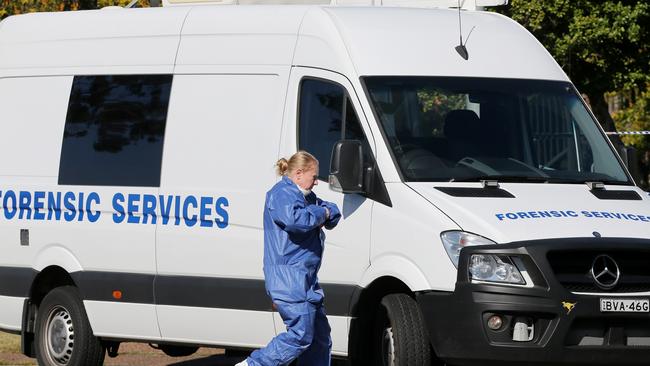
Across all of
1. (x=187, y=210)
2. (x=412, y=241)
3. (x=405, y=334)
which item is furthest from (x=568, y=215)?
(x=187, y=210)

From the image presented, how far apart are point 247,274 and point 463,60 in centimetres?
200

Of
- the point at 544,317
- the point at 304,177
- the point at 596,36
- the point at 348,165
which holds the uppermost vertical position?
the point at 596,36

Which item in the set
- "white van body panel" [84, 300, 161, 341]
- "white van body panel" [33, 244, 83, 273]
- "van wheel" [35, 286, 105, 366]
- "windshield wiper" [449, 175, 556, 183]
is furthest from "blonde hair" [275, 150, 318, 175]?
"van wheel" [35, 286, 105, 366]

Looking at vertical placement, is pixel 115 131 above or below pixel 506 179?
above

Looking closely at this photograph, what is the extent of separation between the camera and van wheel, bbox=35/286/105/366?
39.9 ft

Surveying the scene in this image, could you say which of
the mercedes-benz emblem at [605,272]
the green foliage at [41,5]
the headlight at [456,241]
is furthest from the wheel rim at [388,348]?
the green foliage at [41,5]

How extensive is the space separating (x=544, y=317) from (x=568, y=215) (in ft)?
2.25

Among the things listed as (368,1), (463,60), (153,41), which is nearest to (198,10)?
(153,41)

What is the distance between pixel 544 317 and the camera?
9438 millimetres

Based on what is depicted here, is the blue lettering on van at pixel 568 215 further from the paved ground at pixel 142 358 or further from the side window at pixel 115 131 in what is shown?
the paved ground at pixel 142 358

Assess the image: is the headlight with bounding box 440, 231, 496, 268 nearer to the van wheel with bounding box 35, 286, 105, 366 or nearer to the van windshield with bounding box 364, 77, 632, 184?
the van windshield with bounding box 364, 77, 632, 184

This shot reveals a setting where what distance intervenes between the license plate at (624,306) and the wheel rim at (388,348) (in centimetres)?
134

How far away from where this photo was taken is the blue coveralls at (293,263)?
9.64 m

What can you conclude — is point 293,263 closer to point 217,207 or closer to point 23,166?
point 217,207
